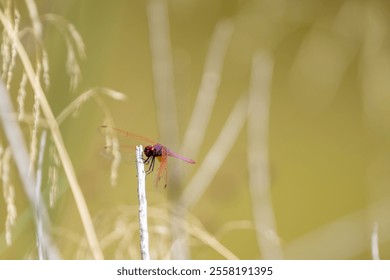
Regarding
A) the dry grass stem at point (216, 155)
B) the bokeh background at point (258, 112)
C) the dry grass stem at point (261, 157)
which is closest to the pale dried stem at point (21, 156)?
the bokeh background at point (258, 112)

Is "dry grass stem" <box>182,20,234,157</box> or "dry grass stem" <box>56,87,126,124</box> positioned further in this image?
"dry grass stem" <box>182,20,234,157</box>

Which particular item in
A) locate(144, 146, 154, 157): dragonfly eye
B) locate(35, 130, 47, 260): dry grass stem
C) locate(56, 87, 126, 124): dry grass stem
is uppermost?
locate(56, 87, 126, 124): dry grass stem

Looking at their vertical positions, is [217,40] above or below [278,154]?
above

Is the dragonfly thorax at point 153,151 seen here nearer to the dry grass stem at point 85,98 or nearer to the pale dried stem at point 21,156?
the dry grass stem at point 85,98

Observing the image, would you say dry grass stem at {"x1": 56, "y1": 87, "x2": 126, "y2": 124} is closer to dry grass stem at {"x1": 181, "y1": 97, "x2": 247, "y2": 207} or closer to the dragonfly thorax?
the dragonfly thorax

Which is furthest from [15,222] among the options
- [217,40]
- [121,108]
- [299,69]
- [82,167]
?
[299,69]

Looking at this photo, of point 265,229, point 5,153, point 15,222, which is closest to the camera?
point 5,153

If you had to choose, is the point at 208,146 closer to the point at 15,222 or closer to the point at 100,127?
the point at 100,127

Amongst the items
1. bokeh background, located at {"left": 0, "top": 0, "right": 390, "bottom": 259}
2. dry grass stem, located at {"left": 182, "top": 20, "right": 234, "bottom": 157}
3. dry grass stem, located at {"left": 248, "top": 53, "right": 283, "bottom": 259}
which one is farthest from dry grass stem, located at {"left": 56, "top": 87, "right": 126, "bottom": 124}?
dry grass stem, located at {"left": 248, "top": 53, "right": 283, "bottom": 259}

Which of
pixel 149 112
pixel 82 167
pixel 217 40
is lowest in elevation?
pixel 82 167
